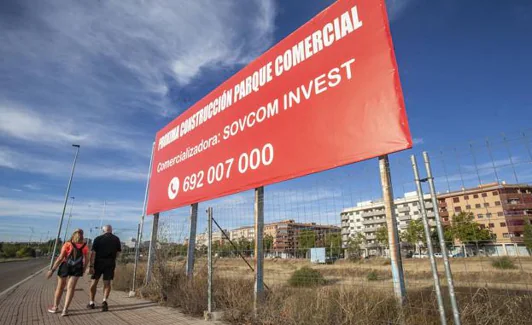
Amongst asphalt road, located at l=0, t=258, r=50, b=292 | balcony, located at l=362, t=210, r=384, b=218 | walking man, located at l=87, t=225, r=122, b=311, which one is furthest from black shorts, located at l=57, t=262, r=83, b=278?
asphalt road, located at l=0, t=258, r=50, b=292

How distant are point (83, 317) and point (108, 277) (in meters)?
0.95

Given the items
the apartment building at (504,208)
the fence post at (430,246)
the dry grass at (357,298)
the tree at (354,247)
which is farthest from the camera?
the tree at (354,247)

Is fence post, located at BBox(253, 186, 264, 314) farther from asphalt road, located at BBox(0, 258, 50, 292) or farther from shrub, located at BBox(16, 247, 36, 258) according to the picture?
shrub, located at BBox(16, 247, 36, 258)

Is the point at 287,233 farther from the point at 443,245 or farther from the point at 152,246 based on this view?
the point at 152,246

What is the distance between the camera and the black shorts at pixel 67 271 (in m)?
5.93

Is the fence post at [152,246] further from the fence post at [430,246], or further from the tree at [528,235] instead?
the tree at [528,235]

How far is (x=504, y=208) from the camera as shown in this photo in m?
2.80

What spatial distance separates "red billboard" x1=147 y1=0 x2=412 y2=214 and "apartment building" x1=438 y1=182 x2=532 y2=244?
3.04ft

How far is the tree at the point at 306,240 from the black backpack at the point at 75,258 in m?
4.55

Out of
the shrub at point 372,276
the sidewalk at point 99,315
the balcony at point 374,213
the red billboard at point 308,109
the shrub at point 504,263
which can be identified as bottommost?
the sidewalk at point 99,315

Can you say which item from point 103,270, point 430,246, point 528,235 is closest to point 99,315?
point 103,270

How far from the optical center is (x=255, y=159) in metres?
5.73

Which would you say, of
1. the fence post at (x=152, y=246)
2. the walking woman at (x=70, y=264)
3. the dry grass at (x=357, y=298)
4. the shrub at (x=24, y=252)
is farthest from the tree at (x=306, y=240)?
the shrub at (x=24, y=252)

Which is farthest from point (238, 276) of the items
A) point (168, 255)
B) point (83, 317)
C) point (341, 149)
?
point (341, 149)
